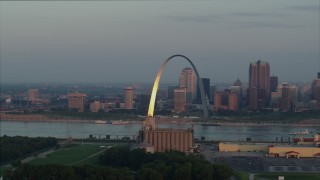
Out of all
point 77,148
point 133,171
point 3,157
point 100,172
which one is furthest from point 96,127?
point 100,172

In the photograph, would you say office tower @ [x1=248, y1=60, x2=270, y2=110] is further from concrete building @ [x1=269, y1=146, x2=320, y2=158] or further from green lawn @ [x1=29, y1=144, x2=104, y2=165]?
concrete building @ [x1=269, y1=146, x2=320, y2=158]

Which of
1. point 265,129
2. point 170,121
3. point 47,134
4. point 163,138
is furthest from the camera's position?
point 170,121

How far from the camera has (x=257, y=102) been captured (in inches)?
1908

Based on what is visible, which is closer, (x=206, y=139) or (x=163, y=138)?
(x=163, y=138)

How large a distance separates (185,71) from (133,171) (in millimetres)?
41255

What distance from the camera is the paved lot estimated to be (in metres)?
19.5

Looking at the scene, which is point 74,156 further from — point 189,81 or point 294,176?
point 189,81

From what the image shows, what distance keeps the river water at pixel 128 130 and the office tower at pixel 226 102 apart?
10612 mm

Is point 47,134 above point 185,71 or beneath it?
beneath

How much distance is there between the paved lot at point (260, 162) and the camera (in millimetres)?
19484

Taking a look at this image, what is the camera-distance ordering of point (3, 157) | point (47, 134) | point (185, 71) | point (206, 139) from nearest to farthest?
point (3, 157) → point (206, 139) → point (47, 134) → point (185, 71)

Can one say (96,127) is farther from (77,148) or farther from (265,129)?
(77,148)

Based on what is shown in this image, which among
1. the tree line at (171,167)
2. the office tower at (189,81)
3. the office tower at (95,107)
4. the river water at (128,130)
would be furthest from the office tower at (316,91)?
the tree line at (171,167)

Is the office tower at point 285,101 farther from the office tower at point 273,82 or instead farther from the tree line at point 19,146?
the tree line at point 19,146
